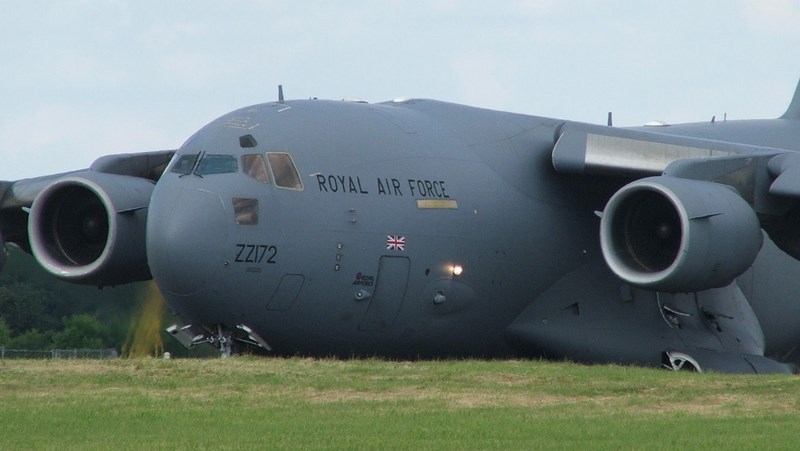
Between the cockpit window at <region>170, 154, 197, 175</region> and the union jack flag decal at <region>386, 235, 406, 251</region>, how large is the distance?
2.41 metres

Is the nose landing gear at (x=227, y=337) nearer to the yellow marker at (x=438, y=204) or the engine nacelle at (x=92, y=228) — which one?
the engine nacelle at (x=92, y=228)

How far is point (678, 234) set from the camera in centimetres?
1717

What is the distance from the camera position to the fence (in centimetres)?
2119

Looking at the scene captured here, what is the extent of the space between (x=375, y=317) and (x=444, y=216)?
1.49m

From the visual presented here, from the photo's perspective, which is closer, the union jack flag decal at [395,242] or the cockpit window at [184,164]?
the cockpit window at [184,164]

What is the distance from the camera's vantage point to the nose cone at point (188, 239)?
15.3 metres

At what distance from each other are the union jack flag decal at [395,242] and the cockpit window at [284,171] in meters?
1.25

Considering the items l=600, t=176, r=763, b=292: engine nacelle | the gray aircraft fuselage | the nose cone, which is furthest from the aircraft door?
l=600, t=176, r=763, b=292: engine nacelle

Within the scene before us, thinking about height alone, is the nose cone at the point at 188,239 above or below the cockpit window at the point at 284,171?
below

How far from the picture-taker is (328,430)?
34.7ft

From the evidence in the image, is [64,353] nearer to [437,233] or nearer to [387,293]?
[387,293]

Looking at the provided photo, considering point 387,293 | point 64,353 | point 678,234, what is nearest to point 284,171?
point 387,293

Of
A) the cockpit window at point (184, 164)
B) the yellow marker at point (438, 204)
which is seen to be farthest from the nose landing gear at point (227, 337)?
the yellow marker at point (438, 204)

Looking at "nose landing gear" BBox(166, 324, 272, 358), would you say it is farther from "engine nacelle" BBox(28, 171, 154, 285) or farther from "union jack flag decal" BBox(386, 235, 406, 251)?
"engine nacelle" BBox(28, 171, 154, 285)
